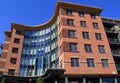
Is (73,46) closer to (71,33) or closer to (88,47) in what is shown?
(71,33)

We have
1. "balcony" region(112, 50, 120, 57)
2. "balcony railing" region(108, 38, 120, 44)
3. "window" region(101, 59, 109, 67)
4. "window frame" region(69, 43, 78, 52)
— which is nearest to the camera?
"window frame" region(69, 43, 78, 52)

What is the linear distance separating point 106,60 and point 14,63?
2246cm

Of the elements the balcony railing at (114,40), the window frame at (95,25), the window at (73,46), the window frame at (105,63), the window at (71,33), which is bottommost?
the window frame at (105,63)

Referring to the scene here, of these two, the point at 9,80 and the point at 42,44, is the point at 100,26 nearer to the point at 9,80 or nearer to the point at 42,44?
the point at 42,44

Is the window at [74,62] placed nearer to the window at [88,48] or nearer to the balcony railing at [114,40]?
the window at [88,48]

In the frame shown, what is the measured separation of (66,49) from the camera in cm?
2883

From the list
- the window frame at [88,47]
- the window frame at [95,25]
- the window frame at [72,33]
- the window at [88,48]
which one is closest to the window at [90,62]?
the window frame at [88,47]

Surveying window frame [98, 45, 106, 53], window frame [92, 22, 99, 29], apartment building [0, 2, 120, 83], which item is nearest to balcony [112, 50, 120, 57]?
apartment building [0, 2, 120, 83]

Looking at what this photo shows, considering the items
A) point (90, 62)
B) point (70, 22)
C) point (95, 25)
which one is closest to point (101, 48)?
point (90, 62)

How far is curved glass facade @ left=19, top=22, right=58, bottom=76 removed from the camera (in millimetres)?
36281

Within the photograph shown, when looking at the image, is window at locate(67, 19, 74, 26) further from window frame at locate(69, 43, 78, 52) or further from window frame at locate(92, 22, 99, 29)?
window frame at locate(92, 22, 99, 29)

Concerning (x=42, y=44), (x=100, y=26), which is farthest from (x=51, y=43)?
(x=100, y=26)

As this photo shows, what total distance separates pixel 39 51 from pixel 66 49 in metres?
13.2

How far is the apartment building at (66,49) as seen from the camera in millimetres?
27812
